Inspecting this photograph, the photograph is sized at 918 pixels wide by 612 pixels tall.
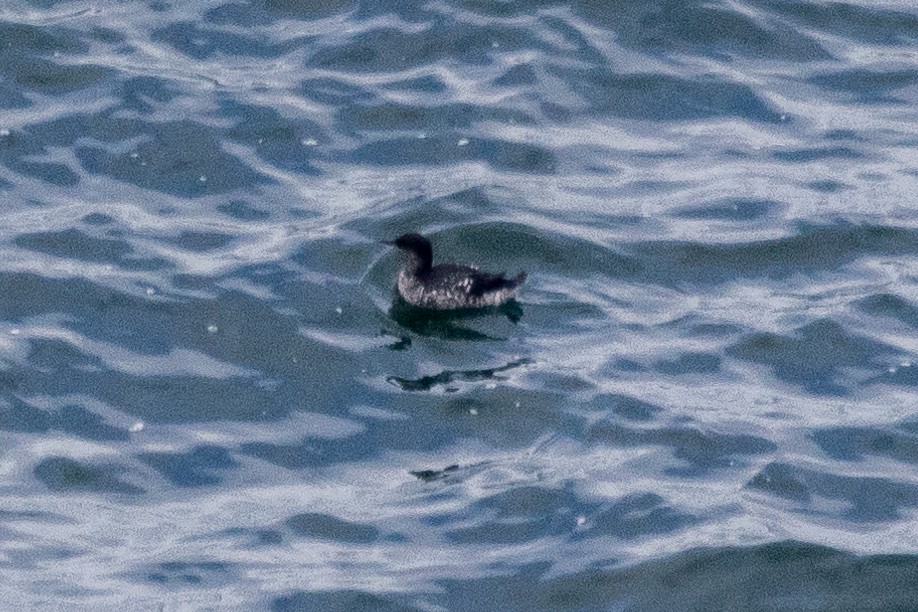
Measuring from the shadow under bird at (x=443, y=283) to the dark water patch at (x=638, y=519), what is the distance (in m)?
3.38

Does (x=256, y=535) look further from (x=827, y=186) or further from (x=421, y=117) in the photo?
(x=827, y=186)

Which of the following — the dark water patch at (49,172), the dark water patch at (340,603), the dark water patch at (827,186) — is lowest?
the dark water patch at (340,603)

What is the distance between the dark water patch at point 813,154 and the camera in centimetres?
1783

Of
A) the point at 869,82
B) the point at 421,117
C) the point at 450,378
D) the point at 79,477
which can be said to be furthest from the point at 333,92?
the point at 79,477

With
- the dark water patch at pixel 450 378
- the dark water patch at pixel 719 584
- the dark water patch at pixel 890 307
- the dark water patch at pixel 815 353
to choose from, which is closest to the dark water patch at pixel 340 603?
the dark water patch at pixel 719 584

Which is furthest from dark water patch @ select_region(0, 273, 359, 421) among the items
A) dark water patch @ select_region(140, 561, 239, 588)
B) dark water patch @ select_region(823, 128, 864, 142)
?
dark water patch @ select_region(823, 128, 864, 142)

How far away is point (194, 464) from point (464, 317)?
3.48 meters

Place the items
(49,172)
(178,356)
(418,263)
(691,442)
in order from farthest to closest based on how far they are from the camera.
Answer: (49,172), (418,263), (178,356), (691,442)

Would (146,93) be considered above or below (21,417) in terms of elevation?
above

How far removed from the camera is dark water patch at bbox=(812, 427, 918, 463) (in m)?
13.1

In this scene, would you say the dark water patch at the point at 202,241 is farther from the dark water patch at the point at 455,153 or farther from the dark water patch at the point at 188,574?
the dark water patch at the point at 188,574

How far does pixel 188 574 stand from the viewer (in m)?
11.6

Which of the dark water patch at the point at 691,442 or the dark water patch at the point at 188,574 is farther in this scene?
the dark water patch at the point at 691,442

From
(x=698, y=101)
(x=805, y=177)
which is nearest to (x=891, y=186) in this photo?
(x=805, y=177)
